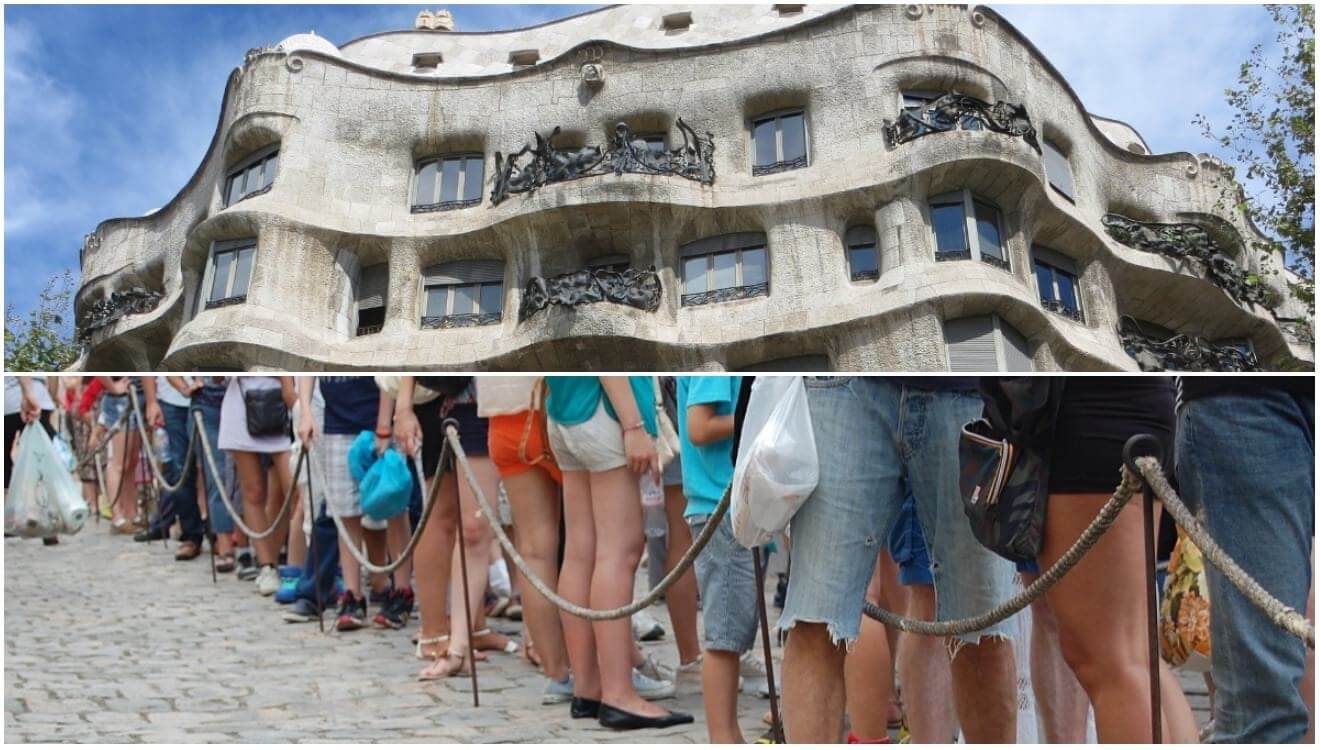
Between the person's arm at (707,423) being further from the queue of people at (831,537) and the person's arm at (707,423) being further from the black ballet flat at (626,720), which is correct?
the black ballet flat at (626,720)

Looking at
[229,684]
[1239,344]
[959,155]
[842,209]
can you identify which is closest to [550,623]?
[229,684]

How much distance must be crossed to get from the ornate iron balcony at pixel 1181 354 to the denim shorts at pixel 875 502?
493mm

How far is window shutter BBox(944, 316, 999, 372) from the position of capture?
333 centimetres

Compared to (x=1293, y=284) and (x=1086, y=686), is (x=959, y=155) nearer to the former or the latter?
(x=1293, y=284)

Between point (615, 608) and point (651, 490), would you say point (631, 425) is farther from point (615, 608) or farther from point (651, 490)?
point (651, 490)

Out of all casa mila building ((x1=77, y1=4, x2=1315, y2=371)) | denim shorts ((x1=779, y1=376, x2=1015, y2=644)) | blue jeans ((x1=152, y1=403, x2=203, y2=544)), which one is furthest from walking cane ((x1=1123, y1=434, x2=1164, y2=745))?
blue jeans ((x1=152, y1=403, x2=203, y2=544))

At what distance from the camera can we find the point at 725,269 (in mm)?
3848

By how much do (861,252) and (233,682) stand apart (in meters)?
3.08

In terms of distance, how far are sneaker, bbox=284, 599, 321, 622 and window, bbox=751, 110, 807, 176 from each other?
3808 mm

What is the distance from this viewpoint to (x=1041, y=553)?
2.92 meters

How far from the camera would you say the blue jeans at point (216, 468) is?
293 inches

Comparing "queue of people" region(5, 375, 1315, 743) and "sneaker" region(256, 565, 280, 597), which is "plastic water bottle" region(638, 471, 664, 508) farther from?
"sneaker" region(256, 565, 280, 597)

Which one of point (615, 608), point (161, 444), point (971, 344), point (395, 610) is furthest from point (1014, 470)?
point (161, 444)

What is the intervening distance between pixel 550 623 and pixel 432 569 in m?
0.83
